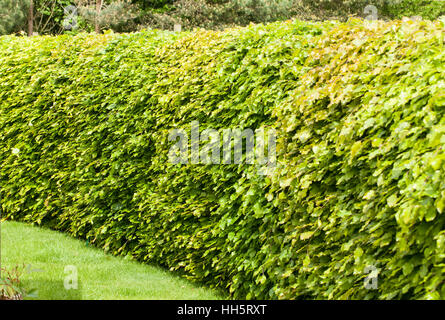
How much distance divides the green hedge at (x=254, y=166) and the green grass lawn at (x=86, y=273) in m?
0.22

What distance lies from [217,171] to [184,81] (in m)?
1.16

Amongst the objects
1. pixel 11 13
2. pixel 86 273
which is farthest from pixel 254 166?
pixel 11 13

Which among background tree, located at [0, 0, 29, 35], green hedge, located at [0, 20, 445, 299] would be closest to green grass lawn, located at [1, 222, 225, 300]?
green hedge, located at [0, 20, 445, 299]

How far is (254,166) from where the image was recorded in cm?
464

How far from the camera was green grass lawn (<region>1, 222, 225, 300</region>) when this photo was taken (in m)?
5.06

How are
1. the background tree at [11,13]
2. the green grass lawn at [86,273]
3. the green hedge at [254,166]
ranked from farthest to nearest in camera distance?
the background tree at [11,13], the green grass lawn at [86,273], the green hedge at [254,166]

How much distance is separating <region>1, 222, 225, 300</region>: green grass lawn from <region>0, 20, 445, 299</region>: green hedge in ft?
0.73

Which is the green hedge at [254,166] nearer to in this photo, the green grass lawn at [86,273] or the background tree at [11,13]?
the green grass lawn at [86,273]

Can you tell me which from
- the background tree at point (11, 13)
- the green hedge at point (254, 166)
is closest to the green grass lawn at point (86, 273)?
the green hedge at point (254, 166)

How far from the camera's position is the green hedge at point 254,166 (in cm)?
318

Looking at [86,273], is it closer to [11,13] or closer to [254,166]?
[254,166]

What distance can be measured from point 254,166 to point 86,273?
7.58ft
